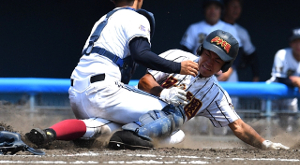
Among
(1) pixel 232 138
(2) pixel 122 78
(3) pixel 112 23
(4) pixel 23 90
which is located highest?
(3) pixel 112 23

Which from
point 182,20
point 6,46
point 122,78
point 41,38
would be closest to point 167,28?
point 182,20

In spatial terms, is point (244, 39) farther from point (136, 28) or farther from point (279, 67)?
point (136, 28)

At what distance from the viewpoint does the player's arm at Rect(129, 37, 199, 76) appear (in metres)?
3.21

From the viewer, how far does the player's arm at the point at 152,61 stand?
10.5 ft

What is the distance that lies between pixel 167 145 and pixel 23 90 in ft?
6.27

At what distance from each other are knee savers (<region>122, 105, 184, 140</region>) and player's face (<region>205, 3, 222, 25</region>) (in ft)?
7.73

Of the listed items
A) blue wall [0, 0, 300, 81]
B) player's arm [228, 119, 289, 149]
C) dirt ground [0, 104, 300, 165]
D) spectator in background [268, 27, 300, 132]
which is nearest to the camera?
dirt ground [0, 104, 300, 165]

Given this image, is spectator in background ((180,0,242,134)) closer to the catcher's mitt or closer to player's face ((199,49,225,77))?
player's face ((199,49,225,77))

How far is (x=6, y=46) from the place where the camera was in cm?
715

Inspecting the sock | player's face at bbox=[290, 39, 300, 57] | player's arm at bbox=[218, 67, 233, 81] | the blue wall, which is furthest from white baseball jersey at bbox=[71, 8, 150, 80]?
the blue wall

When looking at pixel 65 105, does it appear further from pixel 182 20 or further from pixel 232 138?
pixel 182 20

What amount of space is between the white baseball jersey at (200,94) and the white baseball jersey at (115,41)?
412 millimetres

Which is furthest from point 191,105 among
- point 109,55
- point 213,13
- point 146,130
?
point 213,13

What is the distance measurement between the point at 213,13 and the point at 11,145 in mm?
3376
